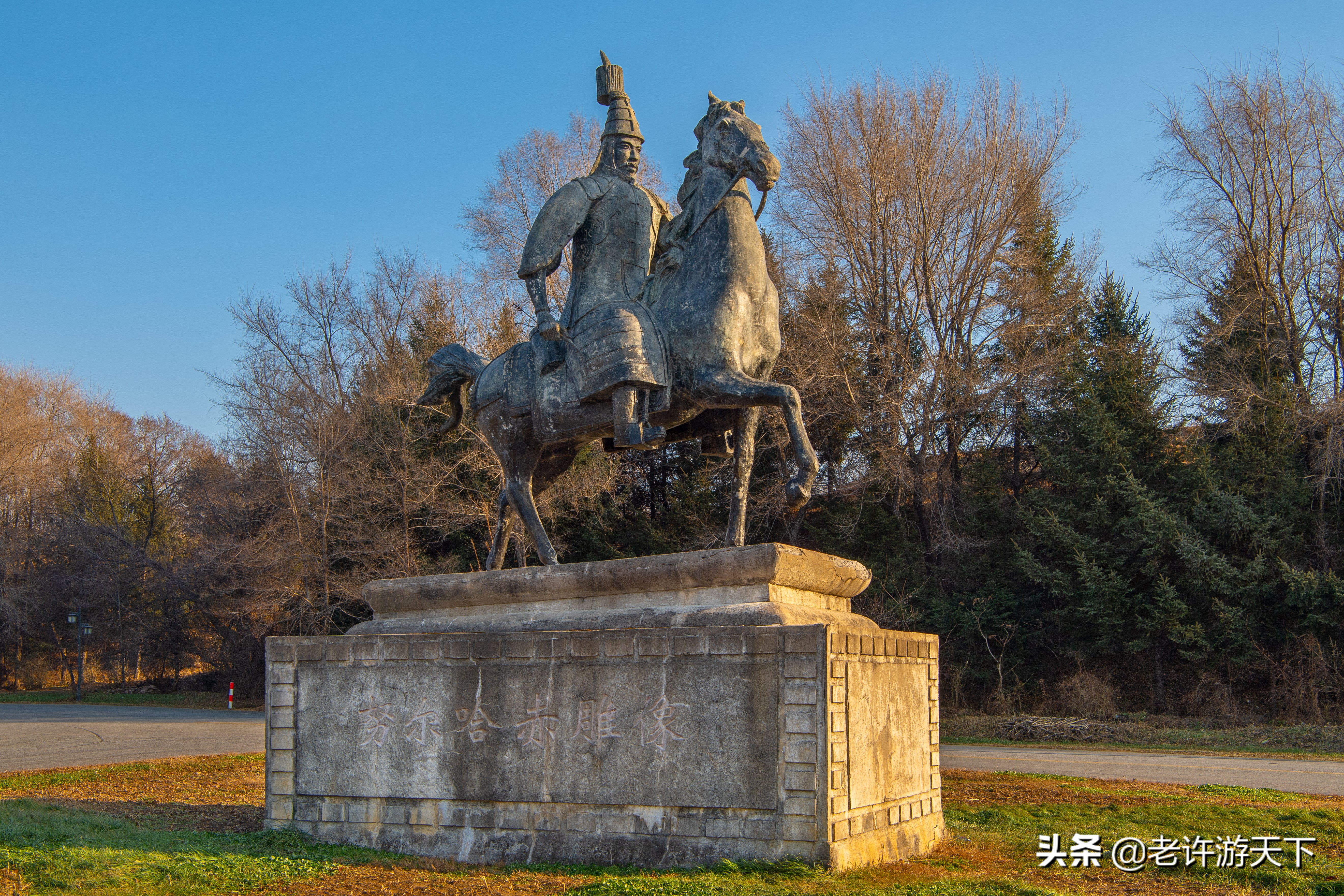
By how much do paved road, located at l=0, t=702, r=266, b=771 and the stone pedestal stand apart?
2.94 metres

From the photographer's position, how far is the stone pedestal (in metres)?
6.16

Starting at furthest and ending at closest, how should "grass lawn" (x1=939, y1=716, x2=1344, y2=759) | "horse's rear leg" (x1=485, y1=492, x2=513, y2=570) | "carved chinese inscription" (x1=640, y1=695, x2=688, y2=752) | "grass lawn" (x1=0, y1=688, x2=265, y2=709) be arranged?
"grass lawn" (x1=0, y1=688, x2=265, y2=709), "grass lawn" (x1=939, y1=716, x2=1344, y2=759), "horse's rear leg" (x1=485, y1=492, x2=513, y2=570), "carved chinese inscription" (x1=640, y1=695, x2=688, y2=752)

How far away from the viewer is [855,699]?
6.41 metres

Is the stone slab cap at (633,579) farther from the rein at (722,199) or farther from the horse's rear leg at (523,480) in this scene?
the rein at (722,199)

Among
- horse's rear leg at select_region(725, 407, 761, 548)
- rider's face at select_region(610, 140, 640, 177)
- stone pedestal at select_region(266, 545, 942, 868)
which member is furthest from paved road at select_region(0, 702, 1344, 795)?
rider's face at select_region(610, 140, 640, 177)

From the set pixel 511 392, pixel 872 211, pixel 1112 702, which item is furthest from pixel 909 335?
pixel 511 392

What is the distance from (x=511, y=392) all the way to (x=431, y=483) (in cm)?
1718

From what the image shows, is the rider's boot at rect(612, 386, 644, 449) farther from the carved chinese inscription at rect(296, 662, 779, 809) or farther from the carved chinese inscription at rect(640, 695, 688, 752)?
the carved chinese inscription at rect(640, 695, 688, 752)

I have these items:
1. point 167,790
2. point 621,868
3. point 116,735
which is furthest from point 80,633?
point 621,868

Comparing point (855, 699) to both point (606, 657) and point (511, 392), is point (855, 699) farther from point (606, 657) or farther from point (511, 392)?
point (511, 392)

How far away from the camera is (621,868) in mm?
6277

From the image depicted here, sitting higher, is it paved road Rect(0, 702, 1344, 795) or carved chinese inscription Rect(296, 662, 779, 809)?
carved chinese inscription Rect(296, 662, 779, 809)

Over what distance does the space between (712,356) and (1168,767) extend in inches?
381

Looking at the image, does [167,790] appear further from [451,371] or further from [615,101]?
[615,101]
